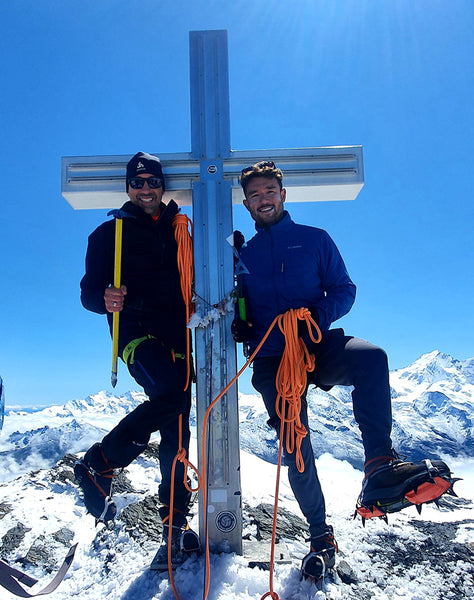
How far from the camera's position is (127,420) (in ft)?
12.2

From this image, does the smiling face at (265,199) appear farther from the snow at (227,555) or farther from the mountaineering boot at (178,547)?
the mountaineering boot at (178,547)

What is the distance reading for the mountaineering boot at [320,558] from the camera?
3.39 metres

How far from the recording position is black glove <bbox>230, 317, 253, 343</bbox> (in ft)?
13.1

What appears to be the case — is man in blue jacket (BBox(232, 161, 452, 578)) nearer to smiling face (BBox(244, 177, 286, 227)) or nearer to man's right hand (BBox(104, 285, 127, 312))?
smiling face (BBox(244, 177, 286, 227))

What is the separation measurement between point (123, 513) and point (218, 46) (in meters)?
5.40

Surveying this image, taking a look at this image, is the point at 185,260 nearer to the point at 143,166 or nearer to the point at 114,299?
the point at 114,299

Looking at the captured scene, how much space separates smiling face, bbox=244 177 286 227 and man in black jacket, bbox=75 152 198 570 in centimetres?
84

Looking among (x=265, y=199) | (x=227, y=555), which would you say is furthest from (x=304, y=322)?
(x=227, y=555)

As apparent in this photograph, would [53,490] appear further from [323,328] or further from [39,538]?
[323,328]

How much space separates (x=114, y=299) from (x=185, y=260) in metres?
0.79

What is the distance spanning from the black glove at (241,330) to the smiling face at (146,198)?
4.76ft

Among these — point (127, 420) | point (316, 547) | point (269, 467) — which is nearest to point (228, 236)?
point (127, 420)

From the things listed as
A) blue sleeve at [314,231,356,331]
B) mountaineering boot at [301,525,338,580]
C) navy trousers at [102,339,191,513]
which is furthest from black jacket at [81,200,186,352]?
mountaineering boot at [301,525,338,580]

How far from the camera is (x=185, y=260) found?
4227mm
